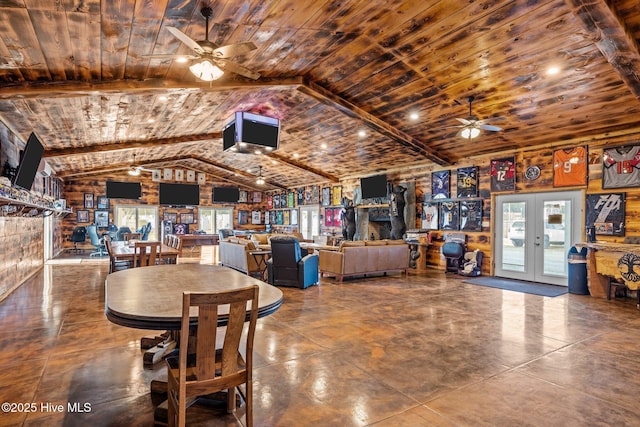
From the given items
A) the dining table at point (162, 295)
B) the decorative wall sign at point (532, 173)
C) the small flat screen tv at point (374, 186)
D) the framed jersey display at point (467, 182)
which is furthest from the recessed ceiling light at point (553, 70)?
the small flat screen tv at point (374, 186)

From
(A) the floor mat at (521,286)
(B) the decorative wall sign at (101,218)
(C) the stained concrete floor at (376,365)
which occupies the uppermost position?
(B) the decorative wall sign at (101,218)

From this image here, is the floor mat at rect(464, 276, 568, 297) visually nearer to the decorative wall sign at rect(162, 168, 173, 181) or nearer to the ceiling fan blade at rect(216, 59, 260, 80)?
A: the ceiling fan blade at rect(216, 59, 260, 80)

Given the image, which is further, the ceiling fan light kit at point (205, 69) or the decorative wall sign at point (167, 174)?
the decorative wall sign at point (167, 174)

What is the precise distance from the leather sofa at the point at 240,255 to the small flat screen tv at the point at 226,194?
760cm

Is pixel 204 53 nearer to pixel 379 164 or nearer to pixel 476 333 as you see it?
pixel 476 333

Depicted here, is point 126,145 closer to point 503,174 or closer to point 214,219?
point 214,219

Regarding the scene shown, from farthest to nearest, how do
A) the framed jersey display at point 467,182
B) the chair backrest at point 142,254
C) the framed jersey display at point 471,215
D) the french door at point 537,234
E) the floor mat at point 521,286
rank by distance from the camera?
the framed jersey display at point 467,182
the framed jersey display at point 471,215
the french door at point 537,234
the floor mat at point 521,286
the chair backrest at point 142,254

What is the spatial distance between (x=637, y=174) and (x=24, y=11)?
8.45 metres

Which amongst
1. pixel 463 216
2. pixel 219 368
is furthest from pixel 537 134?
pixel 219 368

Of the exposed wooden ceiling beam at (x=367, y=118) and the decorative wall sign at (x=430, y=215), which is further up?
the exposed wooden ceiling beam at (x=367, y=118)

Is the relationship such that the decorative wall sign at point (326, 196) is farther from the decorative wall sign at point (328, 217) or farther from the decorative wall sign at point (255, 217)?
the decorative wall sign at point (255, 217)

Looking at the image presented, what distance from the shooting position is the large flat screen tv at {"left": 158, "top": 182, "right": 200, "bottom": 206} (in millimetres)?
15273

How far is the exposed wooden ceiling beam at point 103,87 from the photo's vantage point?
165 inches

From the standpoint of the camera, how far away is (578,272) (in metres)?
6.35
